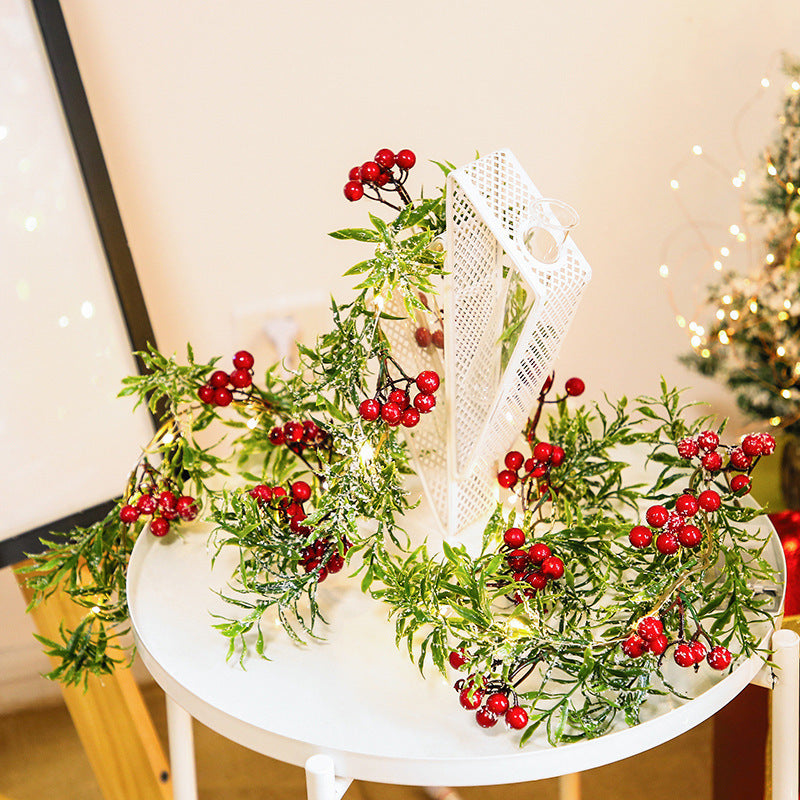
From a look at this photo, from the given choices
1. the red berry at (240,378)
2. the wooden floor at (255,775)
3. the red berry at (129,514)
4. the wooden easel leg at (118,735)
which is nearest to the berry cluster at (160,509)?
the red berry at (129,514)

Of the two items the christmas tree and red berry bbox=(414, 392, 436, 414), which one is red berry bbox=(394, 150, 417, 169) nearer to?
red berry bbox=(414, 392, 436, 414)

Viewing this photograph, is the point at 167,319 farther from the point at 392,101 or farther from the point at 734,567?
the point at 734,567

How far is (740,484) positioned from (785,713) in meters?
0.18

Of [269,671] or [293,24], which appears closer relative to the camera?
[269,671]

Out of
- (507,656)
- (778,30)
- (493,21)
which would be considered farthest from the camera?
(778,30)

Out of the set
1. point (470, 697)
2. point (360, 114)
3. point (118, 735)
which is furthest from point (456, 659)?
point (360, 114)

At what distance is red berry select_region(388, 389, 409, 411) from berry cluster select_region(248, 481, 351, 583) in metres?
0.11

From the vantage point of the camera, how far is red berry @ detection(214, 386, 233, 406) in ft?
2.50

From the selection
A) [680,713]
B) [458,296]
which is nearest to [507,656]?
[680,713]

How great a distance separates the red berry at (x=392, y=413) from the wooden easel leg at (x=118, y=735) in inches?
18.2

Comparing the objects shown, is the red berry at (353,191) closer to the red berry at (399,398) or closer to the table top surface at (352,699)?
the red berry at (399,398)

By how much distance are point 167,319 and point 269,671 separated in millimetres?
564

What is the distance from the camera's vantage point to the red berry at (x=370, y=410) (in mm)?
631

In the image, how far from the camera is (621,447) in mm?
891
